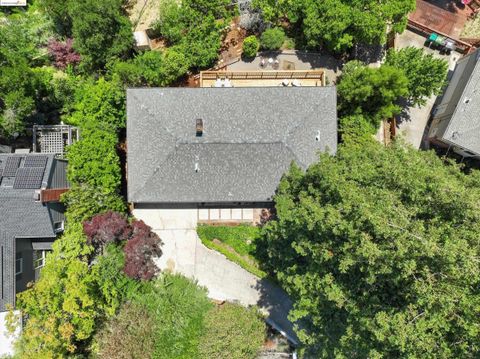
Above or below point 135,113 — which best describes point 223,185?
below

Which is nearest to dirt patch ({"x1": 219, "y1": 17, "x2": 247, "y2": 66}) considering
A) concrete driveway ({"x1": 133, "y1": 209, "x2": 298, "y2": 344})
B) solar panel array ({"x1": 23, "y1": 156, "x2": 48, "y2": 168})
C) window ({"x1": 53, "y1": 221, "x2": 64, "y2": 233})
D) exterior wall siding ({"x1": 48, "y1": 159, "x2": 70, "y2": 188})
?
concrete driveway ({"x1": 133, "y1": 209, "x2": 298, "y2": 344})

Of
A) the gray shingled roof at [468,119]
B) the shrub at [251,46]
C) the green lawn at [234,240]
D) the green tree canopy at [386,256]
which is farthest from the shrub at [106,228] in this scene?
the gray shingled roof at [468,119]

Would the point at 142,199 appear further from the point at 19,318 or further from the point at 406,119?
the point at 406,119

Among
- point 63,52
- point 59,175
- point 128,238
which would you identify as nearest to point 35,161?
point 59,175

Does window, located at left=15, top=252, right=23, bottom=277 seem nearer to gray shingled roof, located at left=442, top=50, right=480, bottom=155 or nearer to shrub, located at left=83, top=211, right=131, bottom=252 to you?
shrub, located at left=83, top=211, right=131, bottom=252

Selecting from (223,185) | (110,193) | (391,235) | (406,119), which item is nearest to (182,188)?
(223,185)

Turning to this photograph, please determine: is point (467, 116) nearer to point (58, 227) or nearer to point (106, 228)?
point (106, 228)

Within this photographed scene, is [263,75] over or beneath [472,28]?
beneath
